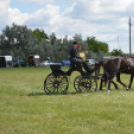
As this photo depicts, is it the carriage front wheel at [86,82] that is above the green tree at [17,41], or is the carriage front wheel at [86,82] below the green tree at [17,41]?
below

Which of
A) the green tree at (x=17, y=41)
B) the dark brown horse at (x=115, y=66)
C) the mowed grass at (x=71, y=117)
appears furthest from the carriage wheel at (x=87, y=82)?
the green tree at (x=17, y=41)

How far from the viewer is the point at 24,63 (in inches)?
2078

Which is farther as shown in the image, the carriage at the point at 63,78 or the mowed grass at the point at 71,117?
the carriage at the point at 63,78

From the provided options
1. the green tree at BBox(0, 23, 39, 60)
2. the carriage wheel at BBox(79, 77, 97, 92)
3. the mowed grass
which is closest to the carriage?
the carriage wheel at BBox(79, 77, 97, 92)

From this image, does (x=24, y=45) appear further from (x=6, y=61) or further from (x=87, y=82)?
(x=87, y=82)

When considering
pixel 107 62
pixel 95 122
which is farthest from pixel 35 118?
pixel 107 62

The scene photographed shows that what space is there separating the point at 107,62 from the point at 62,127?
5.95 m

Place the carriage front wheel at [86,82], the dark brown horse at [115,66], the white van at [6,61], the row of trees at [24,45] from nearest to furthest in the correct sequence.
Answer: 1. the carriage front wheel at [86,82]
2. the dark brown horse at [115,66]
3. the white van at [6,61]
4. the row of trees at [24,45]

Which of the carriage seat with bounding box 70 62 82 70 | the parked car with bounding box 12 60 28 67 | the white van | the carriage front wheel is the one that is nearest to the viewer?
the carriage seat with bounding box 70 62 82 70

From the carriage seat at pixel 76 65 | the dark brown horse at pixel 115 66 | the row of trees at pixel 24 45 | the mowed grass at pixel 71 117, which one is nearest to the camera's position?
the mowed grass at pixel 71 117

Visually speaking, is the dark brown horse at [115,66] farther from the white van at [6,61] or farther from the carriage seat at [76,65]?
the white van at [6,61]

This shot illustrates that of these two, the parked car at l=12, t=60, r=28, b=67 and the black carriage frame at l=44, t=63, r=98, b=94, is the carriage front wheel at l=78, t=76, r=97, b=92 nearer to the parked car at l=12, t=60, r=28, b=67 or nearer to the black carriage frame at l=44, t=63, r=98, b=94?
the black carriage frame at l=44, t=63, r=98, b=94

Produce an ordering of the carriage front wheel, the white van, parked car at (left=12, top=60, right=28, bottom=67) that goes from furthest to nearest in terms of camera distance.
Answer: parked car at (left=12, top=60, right=28, bottom=67) < the white van < the carriage front wheel

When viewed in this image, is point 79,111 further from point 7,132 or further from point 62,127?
point 7,132
